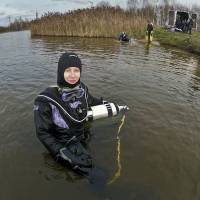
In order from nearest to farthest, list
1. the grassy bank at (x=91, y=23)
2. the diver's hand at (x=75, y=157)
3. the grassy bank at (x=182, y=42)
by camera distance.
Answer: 1. the diver's hand at (x=75, y=157)
2. the grassy bank at (x=182, y=42)
3. the grassy bank at (x=91, y=23)

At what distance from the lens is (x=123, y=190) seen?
509 cm

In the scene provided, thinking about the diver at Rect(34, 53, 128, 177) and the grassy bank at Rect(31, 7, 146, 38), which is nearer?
the diver at Rect(34, 53, 128, 177)

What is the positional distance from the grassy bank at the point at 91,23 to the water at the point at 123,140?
13.9 metres

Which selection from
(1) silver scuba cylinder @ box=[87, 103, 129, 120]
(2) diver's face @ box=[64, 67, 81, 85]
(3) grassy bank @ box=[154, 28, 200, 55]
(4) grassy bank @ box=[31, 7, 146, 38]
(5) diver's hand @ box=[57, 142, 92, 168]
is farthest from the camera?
(4) grassy bank @ box=[31, 7, 146, 38]

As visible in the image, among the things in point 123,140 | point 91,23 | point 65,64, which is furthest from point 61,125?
point 91,23

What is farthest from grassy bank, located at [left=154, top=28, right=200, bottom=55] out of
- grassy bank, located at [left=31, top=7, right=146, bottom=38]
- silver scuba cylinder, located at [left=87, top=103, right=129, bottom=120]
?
silver scuba cylinder, located at [left=87, top=103, right=129, bottom=120]

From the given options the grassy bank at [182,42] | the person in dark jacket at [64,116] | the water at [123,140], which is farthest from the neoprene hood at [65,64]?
the grassy bank at [182,42]

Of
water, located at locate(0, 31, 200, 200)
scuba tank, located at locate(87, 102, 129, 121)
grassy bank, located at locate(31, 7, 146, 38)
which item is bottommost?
water, located at locate(0, 31, 200, 200)

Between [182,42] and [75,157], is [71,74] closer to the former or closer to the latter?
[75,157]

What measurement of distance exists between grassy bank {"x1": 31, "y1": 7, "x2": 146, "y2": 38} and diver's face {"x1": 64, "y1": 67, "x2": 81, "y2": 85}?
2234 centimetres

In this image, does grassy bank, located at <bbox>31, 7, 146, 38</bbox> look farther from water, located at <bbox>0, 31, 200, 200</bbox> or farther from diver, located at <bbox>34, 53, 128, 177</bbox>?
diver, located at <bbox>34, 53, 128, 177</bbox>

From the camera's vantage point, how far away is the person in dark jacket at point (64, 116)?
17.0 feet

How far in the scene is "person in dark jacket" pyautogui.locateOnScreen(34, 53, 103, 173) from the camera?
5172 mm

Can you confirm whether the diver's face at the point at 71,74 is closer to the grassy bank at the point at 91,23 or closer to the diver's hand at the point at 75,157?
the diver's hand at the point at 75,157
